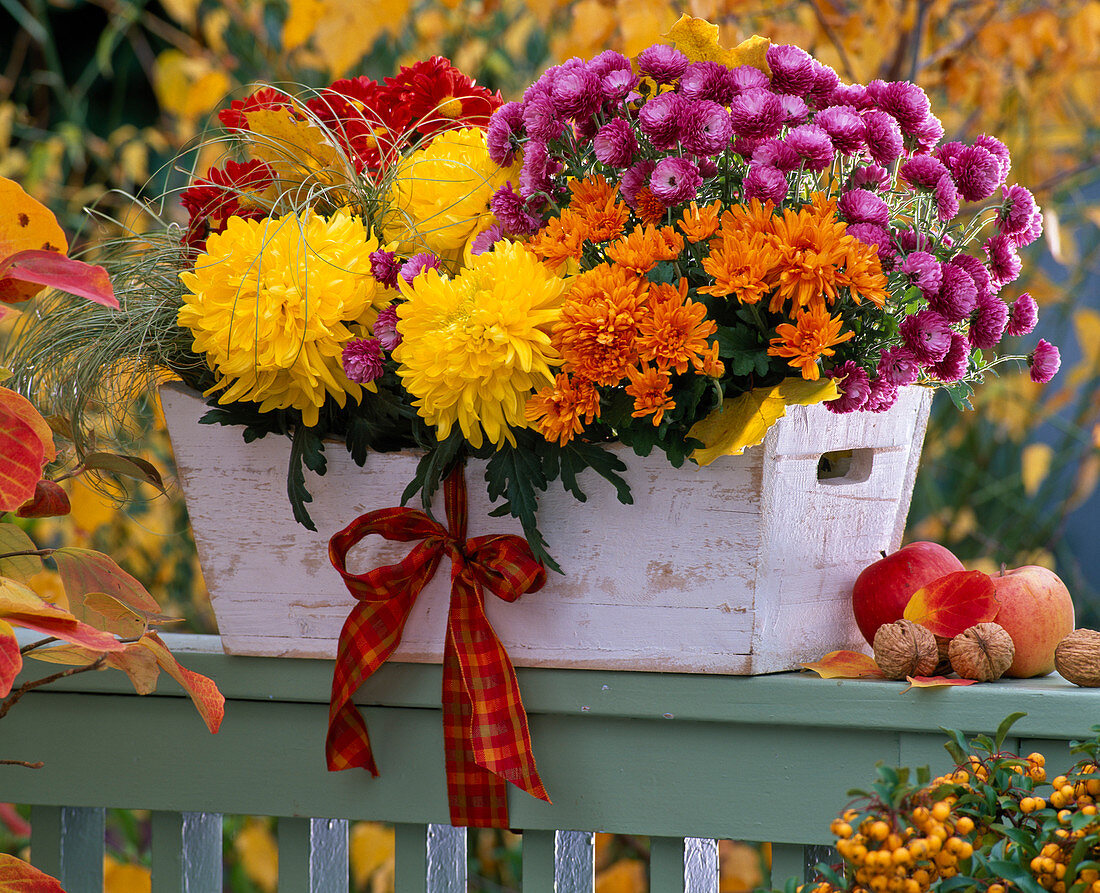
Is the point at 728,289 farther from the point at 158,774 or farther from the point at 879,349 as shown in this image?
the point at 158,774

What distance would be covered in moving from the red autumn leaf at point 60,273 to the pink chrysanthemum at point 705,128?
28 cm

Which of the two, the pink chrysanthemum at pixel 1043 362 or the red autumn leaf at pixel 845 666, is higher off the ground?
the pink chrysanthemum at pixel 1043 362

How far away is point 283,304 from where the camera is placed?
21.7 inches

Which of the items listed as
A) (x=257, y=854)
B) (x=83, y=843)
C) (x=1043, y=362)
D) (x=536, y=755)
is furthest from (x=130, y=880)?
(x=1043, y=362)

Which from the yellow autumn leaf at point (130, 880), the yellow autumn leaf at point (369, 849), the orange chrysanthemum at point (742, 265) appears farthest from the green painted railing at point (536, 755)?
the yellow autumn leaf at point (369, 849)

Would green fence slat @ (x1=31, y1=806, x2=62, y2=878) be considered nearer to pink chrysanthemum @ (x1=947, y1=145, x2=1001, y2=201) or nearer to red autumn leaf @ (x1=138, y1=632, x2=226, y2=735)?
red autumn leaf @ (x1=138, y1=632, x2=226, y2=735)

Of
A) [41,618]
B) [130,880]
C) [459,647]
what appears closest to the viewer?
[41,618]

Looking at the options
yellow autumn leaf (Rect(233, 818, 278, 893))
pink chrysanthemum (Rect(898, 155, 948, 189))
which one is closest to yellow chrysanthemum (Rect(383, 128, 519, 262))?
pink chrysanthemum (Rect(898, 155, 948, 189))

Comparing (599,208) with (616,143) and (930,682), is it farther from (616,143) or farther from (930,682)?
(930,682)

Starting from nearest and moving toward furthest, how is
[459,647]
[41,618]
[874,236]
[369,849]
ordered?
1. [41,618]
2. [874,236]
3. [459,647]
4. [369,849]

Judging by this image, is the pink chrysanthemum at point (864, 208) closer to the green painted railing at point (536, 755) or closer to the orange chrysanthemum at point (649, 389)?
the orange chrysanthemum at point (649, 389)

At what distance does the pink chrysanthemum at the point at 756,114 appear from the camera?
51 centimetres

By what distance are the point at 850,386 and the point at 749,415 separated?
0.05 m

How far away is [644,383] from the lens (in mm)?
492
